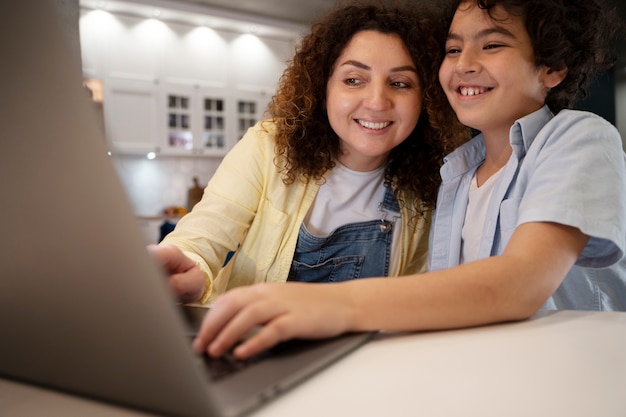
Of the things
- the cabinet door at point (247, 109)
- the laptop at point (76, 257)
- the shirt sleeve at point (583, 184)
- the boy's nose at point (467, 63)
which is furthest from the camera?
the cabinet door at point (247, 109)

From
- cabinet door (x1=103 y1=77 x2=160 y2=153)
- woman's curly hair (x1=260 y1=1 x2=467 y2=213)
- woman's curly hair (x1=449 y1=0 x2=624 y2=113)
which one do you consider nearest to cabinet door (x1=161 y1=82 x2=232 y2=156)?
cabinet door (x1=103 y1=77 x2=160 y2=153)

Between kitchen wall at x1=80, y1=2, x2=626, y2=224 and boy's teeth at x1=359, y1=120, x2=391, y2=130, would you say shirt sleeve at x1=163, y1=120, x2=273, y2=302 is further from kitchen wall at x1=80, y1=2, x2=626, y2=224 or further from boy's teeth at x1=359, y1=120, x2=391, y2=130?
kitchen wall at x1=80, y1=2, x2=626, y2=224

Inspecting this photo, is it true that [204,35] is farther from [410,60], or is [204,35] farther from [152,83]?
[410,60]

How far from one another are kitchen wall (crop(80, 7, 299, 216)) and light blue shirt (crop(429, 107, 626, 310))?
4.04m

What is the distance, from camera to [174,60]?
537 cm

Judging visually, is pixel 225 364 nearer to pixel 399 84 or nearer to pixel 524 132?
pixel 524 132

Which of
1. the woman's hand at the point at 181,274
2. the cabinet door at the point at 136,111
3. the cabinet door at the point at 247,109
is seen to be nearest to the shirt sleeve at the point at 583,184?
the woman's hand at the point at 181,274

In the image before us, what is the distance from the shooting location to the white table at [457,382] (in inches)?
15.4

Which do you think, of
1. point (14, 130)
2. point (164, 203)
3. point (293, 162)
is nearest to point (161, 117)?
point (164, 203)

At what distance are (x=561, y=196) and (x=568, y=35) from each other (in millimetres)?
504

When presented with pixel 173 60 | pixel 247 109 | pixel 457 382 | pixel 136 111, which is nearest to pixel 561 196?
Result: pixel 457 382

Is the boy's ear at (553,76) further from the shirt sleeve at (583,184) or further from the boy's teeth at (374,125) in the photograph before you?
the boy's teeth at (374,125)

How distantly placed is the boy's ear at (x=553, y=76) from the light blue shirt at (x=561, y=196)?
9 cm

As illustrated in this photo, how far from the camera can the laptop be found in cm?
32
